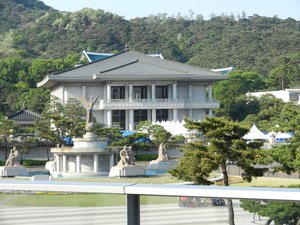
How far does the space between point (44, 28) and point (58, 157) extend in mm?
61832

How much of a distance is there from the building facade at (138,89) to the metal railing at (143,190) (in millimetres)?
35452

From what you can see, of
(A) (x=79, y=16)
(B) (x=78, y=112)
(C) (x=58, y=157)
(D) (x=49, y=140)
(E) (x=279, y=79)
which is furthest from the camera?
(A) (x=79, y=16)

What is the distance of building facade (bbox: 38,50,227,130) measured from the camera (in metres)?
Answer: 38.4

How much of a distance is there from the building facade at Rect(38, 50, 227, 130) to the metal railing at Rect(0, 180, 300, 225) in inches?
1396

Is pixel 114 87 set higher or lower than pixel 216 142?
Answer: higher

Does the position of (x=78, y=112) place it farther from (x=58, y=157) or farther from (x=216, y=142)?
(x=216, y=142)

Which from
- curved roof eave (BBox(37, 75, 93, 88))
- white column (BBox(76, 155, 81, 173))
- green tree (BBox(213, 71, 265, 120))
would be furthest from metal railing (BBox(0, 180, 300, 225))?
green tree (BBox(213, 71, 265, 120))

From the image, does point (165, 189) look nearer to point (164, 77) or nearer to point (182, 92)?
point (164, 77)

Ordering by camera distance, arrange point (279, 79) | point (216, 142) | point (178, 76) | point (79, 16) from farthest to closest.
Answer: point (79, 16) < point (279, 79) < point (178, 76) < point (216, 142)

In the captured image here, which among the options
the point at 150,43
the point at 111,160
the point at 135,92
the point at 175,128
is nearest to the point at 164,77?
the point at 135,92

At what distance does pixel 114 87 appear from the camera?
39.5 meters

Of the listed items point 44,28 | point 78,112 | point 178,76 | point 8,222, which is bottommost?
point 8,222

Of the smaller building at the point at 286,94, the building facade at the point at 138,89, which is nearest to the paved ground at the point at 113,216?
the building facade at the point at 138,89

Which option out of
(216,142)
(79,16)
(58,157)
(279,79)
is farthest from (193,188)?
(79,16)
